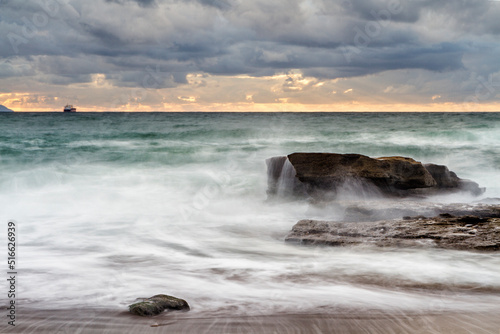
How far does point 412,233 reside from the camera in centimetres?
634

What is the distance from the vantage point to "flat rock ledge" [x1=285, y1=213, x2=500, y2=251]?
604 cm

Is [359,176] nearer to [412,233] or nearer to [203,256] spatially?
[412,233]

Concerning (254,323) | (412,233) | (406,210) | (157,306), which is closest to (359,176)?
(406,210)

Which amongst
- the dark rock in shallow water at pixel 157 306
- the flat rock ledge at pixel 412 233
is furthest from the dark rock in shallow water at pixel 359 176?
the dark rock in shallow water at pixel 157 306

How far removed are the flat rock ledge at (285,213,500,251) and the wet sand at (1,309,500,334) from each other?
1992 millimetres

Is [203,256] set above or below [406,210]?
below

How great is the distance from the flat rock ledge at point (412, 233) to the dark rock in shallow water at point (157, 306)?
2.69 meters

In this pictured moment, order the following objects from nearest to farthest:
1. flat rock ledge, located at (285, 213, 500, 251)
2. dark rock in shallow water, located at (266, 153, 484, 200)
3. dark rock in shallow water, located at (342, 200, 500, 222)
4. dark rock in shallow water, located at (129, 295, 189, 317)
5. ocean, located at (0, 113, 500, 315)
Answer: dark rock in shallow water, located at (129, 295, 189, 317)
ocean, located at (0, 113, 500, 315)
flat rock ledge, located at (285, 213, 500, 251)
dark rock in shallow water, located at (342, 200, 500, 222)
dark rock in shallow water, located at (266, 153, 484, 200)

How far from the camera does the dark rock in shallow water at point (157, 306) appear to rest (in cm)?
400

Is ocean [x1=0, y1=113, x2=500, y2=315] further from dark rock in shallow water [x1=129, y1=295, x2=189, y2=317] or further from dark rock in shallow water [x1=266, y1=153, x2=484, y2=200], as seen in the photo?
dark rock in shallow water [x1=266, y1=153, x2=484, y2=200]

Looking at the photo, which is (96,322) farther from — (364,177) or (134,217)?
(364,177)

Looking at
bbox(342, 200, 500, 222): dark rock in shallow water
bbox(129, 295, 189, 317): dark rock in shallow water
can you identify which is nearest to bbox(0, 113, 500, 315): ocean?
bbox(129, 295, 189, 317): dark rock in shallow water

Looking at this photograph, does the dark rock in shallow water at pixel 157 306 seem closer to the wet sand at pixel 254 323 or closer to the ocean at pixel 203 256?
the wet sand at pixel 254 323

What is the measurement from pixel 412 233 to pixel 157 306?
3800 millimetres
